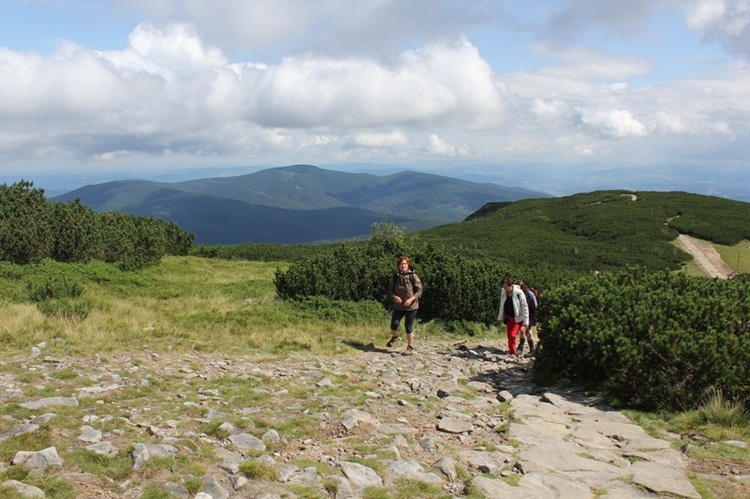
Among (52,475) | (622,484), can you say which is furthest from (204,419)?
(622,484)

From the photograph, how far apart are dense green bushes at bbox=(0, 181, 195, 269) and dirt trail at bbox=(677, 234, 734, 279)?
134 feet

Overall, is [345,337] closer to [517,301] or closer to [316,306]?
[316,306]

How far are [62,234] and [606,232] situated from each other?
62.1m

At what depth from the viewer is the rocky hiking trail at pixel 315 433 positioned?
187 inches

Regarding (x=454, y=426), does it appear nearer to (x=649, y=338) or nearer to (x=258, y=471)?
(x=258, y=471)

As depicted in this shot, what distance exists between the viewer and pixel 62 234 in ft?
73.6

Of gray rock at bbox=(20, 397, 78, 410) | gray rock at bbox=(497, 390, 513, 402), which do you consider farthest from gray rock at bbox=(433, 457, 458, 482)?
gray rock at bbox=(20, 397, 78, 410)

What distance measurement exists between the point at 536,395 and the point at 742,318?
3726 mm

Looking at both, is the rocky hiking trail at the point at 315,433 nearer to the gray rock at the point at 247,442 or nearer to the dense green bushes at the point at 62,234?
the gray rock at the point at 247,442

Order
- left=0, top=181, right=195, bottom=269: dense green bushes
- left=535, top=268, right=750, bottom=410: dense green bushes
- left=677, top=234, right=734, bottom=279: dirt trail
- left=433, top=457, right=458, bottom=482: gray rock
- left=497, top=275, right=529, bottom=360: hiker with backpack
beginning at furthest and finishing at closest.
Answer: left=677, top=234, right=734, bottom=279: dirt trail, left=0, top=181, right=195, bottom=269: dense green bushes, left=497, top=275, right=529, bottom=360: hiker with backpack, left=535, top=268, right=750, bottom=410: dense green bushes, left=433, top=457, right=458, bottom=482: gray rock

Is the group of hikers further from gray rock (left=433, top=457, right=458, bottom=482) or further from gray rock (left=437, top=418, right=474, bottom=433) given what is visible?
gray rock (left=433, top=457, right=458, bottom=482)

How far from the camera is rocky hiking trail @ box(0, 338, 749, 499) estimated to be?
4.75 m

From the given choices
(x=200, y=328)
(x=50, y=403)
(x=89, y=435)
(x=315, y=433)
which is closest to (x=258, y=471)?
Result: (x=315, y=433)

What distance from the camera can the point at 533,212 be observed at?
296 feet
